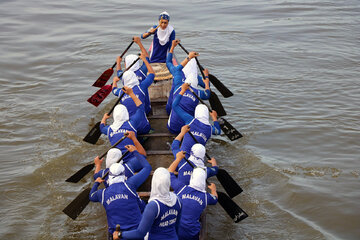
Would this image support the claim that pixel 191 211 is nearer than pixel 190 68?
Yes

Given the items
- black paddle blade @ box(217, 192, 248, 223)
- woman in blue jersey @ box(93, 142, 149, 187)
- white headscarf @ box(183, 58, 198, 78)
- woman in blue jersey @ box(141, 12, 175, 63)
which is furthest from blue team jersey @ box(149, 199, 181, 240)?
woman in blue jersey @ box(141, 12, 175, 63)

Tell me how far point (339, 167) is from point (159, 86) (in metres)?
3.95

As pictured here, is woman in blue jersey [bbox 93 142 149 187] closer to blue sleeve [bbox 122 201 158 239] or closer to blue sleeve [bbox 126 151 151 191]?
blue sleeve [bbox 126 151 151 191]

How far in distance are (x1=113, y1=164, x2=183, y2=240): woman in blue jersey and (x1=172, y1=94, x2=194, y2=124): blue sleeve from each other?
230 cm

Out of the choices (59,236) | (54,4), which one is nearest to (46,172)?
(59,236)

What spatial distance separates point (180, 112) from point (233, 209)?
1780 millimetres

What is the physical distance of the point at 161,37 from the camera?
9.36m

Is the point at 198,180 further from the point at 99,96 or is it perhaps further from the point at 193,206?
the point at 99,96

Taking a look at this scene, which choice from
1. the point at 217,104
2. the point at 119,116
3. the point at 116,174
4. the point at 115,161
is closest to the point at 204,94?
the point at 217,104

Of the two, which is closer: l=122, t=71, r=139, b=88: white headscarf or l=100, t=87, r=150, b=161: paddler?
l=100, t=87, r=150, b=161: paddler

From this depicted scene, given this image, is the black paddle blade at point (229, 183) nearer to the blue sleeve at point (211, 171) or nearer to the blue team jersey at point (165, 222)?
the blue sleeve at point (211, 171)

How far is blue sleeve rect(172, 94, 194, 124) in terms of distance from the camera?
23.7 ft

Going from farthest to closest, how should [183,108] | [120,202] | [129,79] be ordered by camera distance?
1. [129,79]
2. [183,108]
3. [120,202]

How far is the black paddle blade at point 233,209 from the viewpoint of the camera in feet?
21.5
